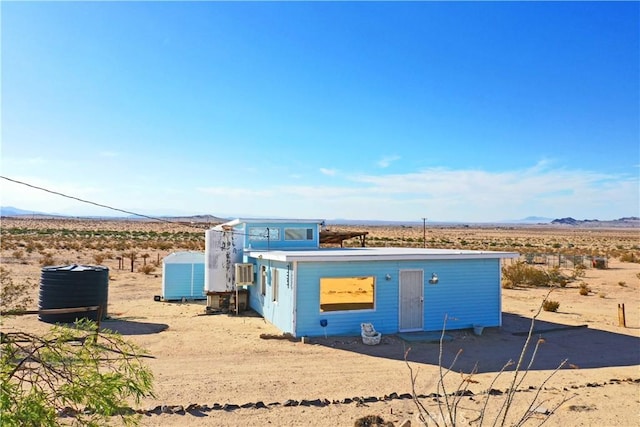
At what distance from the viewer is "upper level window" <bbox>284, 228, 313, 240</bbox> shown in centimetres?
1850

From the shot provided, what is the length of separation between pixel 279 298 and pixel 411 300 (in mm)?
4210

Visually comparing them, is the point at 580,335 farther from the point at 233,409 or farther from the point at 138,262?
the point at 138,262

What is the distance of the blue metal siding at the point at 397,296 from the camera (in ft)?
42.9

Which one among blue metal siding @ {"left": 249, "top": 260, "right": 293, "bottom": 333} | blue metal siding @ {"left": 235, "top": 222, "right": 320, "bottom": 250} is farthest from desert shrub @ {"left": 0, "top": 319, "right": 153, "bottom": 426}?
blue metal siding @ {"left": 235, "top": 222, "right": 320, "bottom": 250}

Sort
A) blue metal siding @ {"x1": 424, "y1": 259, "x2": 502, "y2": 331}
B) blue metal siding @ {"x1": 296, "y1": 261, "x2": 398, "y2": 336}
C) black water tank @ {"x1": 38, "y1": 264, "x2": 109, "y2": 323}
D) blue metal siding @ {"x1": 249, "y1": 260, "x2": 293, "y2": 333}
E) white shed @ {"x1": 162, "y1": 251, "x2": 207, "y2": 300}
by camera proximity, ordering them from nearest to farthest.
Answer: blue metal siding @ {"x1": 296, "y1": 261, "x2": 398, "y2": 336}, blue metal siding @ {"x1": 249, "y1": 260, "x2": 293, "y2": 333}, blue metal siding @ {"x1": 424, "y1": 259, "x2": 502, "y2": 331}, black water tank @ {"x1": 38, "y1": 264, "x2": 109, "y2": 323}, white shed @ {"x1": 162, "y1": 251, "x2": 207, "y2": 300}

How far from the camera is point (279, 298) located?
14.2 m

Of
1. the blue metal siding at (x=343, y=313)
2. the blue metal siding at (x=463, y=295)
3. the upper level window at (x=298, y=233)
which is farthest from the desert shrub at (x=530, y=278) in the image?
the blue metal siding at (x=343, y=313)

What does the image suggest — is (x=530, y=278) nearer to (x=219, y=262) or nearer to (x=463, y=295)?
(x=463, y=295)

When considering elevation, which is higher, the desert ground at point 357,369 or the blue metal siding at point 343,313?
the blue metal siding at point 343,313

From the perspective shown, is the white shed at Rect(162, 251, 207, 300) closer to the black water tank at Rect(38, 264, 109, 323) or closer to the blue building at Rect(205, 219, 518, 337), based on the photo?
A: the blue building at Rect(205, 219, 518, 337)

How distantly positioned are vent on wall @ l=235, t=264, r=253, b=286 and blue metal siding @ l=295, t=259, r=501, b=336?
4413 millimetres

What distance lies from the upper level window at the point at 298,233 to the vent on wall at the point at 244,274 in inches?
88.7

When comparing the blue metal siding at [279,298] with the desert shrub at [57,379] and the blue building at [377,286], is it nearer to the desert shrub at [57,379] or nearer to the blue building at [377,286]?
the blue building at [377,286]

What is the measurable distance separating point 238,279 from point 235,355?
5604 mm
